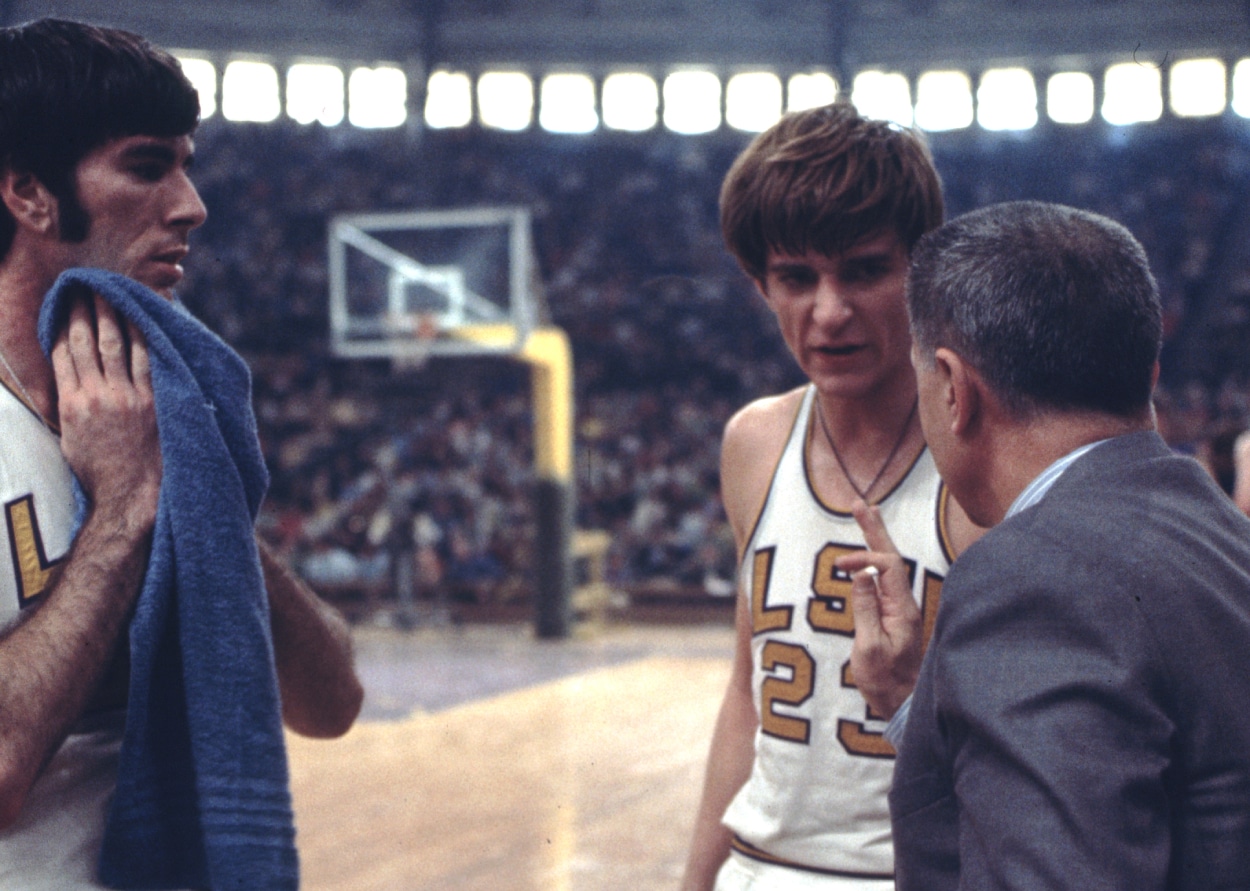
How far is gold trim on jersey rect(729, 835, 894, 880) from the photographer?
167cm

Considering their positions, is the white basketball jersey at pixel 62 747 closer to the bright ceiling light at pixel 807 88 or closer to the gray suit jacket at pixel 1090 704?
the gray suit jacket at pixel 1090 704

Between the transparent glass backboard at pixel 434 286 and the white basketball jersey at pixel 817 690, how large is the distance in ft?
30.7

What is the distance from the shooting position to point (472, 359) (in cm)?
1833

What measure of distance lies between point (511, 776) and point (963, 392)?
5247 millimetres

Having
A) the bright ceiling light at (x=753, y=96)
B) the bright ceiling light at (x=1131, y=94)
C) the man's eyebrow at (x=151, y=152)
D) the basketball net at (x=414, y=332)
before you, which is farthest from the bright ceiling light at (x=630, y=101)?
the man's eyebrow at (x=151, y=152)

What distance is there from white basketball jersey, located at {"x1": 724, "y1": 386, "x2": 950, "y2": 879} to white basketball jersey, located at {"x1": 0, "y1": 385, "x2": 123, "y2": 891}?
0.87 meters

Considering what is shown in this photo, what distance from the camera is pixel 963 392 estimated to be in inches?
45.1

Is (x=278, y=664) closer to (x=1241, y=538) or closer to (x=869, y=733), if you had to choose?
(x=869, y=733)

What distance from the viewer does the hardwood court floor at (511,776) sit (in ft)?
15.0

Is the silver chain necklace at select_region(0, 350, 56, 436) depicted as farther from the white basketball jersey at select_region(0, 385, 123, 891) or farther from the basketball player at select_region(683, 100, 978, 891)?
the basketball player at select_region(683, 100, 978, 891)

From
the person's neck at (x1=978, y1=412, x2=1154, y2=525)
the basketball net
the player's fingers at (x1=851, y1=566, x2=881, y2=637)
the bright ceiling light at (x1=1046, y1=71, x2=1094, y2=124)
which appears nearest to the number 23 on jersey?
the player's fingers at (x1=851, y1=566, x2=881, y2=637)

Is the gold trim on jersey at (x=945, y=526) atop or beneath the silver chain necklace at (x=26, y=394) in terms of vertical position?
beneath

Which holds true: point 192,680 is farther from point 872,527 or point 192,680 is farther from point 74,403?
point 872,527

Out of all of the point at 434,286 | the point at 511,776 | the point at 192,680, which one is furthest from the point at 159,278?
the point at 434,286
